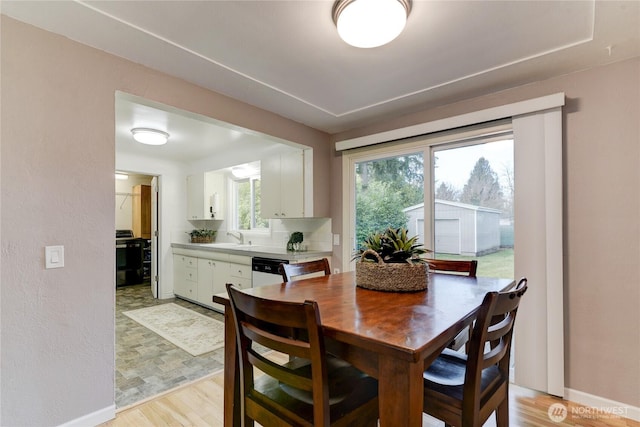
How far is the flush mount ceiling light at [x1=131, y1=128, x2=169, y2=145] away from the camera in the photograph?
3.35m

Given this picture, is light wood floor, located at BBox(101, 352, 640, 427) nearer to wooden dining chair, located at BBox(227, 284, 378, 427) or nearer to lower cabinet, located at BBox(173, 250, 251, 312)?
wooden dining chair, located at BBox(227, 284, 378, 427)

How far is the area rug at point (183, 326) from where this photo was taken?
3020 mm

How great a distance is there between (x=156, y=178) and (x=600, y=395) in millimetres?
5796

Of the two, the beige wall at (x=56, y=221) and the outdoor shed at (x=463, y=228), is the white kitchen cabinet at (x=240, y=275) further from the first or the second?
the outdoor shed at (x=463, y=228)

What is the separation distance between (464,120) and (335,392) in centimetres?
229

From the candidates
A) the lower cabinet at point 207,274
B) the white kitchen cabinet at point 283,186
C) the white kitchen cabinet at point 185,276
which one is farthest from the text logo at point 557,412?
the white kitchen cabinet at point 185,276

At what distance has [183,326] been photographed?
3.57 metres

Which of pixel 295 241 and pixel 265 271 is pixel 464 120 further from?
pixel 265 271

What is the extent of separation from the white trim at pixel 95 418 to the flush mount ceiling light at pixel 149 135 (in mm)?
2656

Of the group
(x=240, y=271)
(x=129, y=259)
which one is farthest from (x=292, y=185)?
(x=129, y=259)

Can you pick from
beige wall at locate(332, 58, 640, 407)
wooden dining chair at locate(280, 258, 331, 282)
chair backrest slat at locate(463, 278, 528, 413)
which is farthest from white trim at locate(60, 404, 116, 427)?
beige wall at locate(332, 58, 640, 407)

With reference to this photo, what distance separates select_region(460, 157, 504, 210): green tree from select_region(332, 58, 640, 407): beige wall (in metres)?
0.46

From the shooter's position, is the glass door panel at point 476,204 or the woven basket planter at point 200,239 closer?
the glass door panel at point 476,204

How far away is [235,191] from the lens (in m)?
5.14
